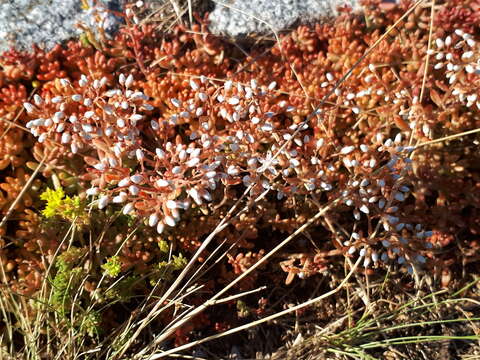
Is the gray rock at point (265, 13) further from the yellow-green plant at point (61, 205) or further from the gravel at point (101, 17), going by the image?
the yellow-green plant at point (61, 205)

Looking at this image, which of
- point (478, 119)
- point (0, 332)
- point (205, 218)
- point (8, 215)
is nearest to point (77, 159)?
point (8, 215)

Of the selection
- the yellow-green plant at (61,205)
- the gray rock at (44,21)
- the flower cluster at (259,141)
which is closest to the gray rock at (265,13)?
the flower cluster at (259,141)

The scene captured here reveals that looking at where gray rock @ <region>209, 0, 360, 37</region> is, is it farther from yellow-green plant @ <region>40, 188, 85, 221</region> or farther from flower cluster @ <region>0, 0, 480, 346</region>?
yellow-green plant @ <region>40, 188, 85, 221</region>

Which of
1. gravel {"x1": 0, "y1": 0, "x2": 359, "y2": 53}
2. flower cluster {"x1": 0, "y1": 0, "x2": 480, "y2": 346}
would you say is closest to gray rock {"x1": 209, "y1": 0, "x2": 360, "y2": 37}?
gravel {"x1": 0, "y1": 0, "x2": 359, "y2": 53}

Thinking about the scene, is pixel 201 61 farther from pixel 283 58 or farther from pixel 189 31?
pixel 283 58

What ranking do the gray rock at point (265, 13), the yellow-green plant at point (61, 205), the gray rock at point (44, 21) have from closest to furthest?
1. the yellow-green plant at point (61, 205)
2. the gray rock at point (44, 21)
3. the gray rock at point (265, 13)
